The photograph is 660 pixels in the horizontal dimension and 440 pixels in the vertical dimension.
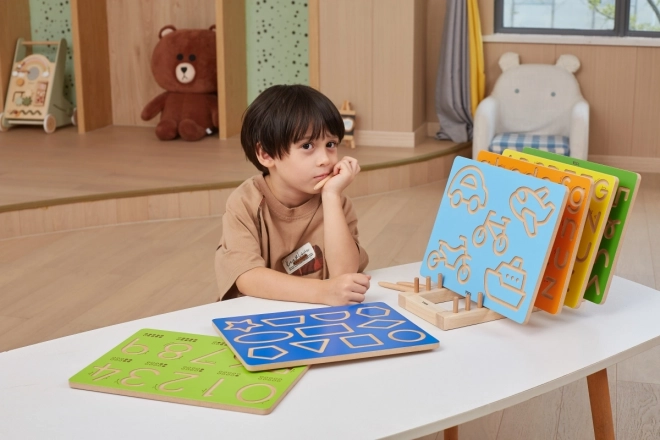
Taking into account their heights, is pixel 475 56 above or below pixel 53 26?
below

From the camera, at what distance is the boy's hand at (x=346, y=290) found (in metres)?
1.45

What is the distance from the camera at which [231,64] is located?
16.7 ft

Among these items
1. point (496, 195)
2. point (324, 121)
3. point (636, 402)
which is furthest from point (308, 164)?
point (636, 402)

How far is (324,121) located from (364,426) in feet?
2.45

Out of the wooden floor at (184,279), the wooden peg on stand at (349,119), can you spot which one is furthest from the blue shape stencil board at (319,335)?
the wooden peg on stand at (349,119)

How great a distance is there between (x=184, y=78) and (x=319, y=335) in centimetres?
405

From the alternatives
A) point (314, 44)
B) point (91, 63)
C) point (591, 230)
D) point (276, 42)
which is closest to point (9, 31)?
point (91, 63)

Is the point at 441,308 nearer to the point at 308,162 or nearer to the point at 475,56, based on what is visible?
the point at 308,162

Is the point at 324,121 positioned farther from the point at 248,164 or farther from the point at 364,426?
the point at 248,164

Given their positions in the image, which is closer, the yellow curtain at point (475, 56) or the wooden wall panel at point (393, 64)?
the wooden wall panel at point (393, 64)

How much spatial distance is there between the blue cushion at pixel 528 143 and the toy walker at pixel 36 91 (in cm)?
270

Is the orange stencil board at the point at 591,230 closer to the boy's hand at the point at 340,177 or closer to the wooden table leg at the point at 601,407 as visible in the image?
the wooden table leg at the point at 601,407

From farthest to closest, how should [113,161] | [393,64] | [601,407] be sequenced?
[393,64], [113,161], [601,407]

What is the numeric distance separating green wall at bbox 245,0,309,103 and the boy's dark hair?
3627mm
